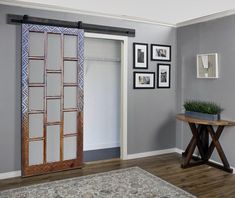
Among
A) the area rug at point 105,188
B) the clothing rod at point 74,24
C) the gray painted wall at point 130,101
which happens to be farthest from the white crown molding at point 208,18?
the area rug at point 105,188

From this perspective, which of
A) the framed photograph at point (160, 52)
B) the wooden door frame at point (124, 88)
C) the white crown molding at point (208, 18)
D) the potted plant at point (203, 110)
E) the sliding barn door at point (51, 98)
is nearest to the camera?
the sliding barn door at point (51, 98)

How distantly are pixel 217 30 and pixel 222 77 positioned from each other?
2.33 feet

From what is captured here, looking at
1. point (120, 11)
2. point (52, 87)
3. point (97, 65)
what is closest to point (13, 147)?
point (52, 87)

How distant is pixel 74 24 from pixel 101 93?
1604 millimetres

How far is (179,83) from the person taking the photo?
4.70 meters

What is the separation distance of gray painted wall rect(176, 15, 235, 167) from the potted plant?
3.6 inches

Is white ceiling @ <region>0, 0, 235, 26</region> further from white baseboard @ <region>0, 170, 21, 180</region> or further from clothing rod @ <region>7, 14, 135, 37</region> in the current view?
white baseboard @ <region>0, 170, 21, 180</region>

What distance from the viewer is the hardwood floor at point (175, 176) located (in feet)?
10.4

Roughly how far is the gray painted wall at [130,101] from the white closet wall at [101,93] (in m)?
0.76

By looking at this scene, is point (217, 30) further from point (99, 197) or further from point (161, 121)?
point (99, 197)

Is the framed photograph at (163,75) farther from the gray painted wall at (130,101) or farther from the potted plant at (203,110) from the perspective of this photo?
the potted plant at (203,110)

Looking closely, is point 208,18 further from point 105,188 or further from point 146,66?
point 105,188

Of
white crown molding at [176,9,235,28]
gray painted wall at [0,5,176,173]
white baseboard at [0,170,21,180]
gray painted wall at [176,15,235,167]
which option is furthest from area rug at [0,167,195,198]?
white crown molding at [176,9,235,28]

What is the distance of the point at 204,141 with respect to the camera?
4.14 m
